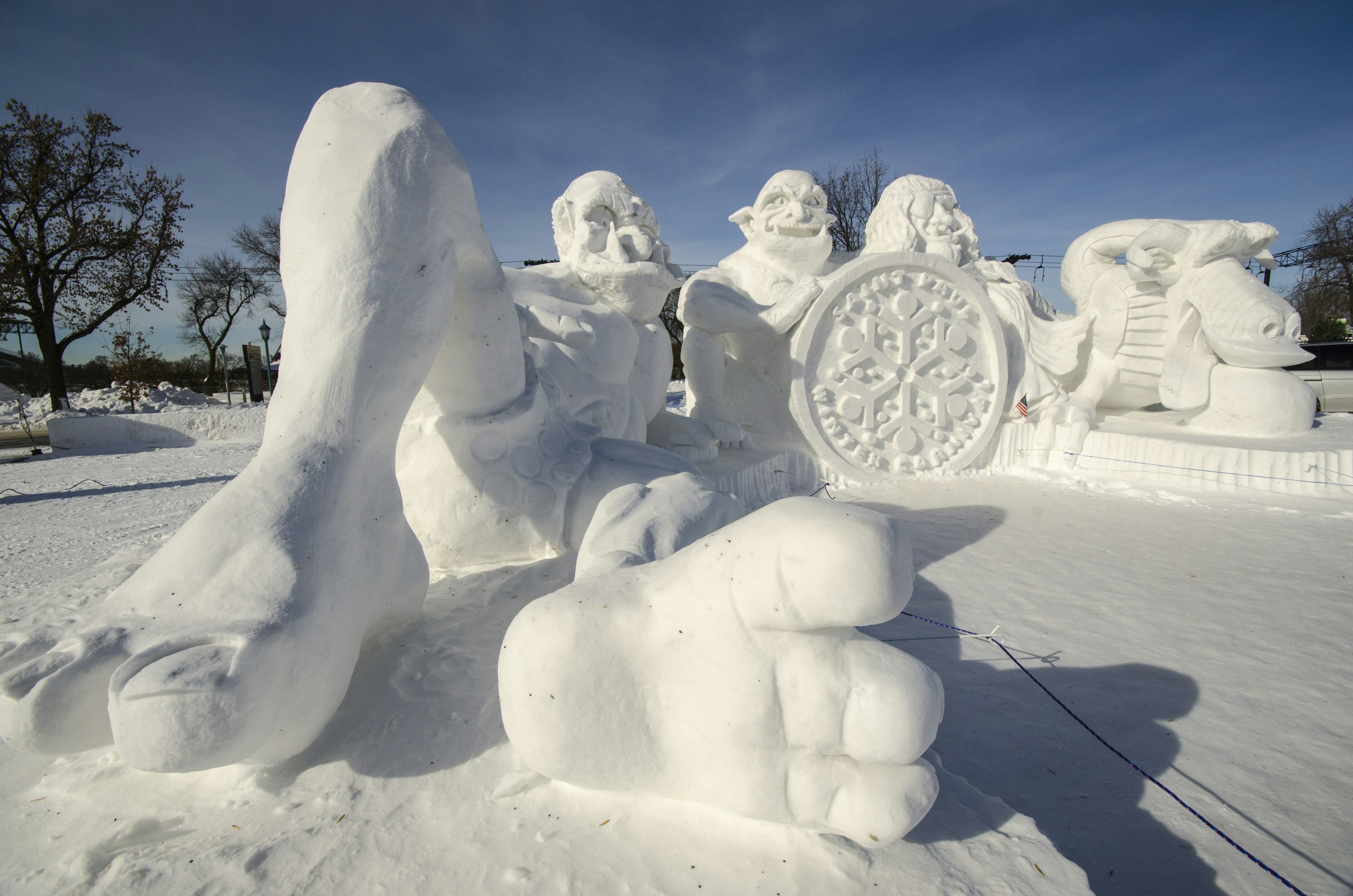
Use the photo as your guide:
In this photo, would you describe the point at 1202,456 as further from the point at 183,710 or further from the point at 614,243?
the point at 183,710

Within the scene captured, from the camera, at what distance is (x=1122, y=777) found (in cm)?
106

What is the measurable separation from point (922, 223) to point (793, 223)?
82cm

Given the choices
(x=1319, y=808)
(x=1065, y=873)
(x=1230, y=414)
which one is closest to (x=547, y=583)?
(x=1065, y=873)

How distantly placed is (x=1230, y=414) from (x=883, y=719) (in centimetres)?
370

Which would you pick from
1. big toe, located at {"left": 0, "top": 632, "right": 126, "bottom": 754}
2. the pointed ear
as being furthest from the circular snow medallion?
big toe, located at {"left": 0, "top": 632, "right": 126, "bottom": 754}

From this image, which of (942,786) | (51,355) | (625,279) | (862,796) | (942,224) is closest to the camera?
(862,796)

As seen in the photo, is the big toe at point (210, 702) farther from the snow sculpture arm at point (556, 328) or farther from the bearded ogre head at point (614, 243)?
the bearded ogre head at point (614, 243)

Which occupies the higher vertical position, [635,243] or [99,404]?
[635,243]

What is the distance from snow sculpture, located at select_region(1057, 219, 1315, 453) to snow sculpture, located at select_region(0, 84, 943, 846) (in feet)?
10.5

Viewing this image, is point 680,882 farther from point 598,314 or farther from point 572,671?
point 598,314

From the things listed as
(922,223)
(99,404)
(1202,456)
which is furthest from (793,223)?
(99,404)

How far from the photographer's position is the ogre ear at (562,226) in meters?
2.22

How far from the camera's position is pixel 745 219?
3.42 metres

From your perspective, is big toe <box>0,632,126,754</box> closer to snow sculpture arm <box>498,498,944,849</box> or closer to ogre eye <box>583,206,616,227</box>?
snow sculpture arm <box>498,498,944,849</box>
